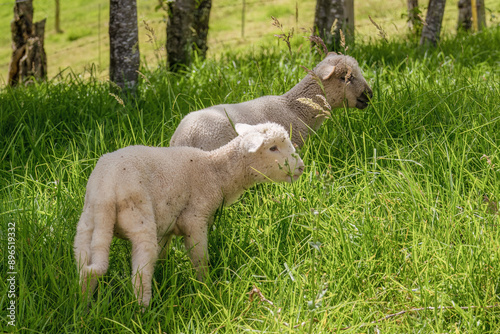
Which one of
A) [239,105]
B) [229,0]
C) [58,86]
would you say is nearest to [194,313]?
[239,105]

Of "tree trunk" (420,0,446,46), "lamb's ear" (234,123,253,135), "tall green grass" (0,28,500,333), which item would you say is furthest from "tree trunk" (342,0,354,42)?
"lamb's ear" (234,123,253,135)

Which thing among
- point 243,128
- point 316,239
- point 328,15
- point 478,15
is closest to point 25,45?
point 328,15

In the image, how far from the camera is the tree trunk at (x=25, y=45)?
8188 millimetres

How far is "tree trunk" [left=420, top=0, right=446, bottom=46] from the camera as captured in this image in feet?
23.7

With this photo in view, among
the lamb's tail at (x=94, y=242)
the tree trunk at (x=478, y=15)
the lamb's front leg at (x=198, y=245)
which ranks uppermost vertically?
the tree trunk at (x=478, y=15)

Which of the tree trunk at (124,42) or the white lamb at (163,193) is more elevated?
the tree trunk at (124,42)

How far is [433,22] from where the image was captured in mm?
7277

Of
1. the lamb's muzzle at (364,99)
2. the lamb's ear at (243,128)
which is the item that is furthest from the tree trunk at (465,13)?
the lamb's ear at (243,128)

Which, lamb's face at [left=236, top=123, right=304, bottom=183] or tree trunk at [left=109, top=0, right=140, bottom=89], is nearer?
lamb's face at [left=236, top=123, right=304, bottom=183]

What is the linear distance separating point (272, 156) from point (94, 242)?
1.20 meters

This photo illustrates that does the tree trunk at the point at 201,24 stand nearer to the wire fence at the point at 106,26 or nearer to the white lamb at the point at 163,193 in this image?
the white lamb at the point at 163,193

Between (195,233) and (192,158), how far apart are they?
1.52 ft

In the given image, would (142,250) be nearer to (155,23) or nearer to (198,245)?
(198,245)

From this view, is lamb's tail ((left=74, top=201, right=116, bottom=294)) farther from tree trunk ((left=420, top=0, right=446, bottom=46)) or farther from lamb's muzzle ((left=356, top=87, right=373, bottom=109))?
tree trunk ((left=420, top=0, right=446, bottom=46))
